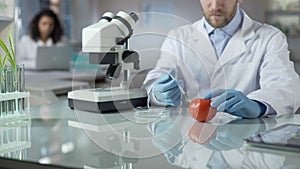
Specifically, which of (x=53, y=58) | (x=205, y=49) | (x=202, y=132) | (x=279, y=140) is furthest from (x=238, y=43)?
(x=53, y=58)

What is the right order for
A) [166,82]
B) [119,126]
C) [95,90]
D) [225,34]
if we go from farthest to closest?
[225,34]
[95,90]
[166,82]
[119,126]

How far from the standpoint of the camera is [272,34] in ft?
5.87

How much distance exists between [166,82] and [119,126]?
0.77ft

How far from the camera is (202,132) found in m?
1.12

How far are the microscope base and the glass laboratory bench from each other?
0.10ft

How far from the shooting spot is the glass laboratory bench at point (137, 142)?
32.7 inches

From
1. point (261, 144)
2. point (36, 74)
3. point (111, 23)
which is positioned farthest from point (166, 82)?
point (36, 74)

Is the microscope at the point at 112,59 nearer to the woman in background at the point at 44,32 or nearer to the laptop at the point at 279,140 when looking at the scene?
the laptop at the point at 279,140

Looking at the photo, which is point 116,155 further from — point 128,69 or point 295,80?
point 295,80

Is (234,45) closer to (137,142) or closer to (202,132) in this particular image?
(202,132)

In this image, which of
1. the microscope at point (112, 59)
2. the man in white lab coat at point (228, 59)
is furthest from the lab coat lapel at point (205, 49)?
the microscope at point (112, 59)

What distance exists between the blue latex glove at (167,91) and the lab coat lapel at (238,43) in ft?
1.56

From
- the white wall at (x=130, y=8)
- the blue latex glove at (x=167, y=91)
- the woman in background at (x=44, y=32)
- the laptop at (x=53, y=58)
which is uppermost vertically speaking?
the white wall at (x=130, y=8)

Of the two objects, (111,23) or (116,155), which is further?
(111,23)
